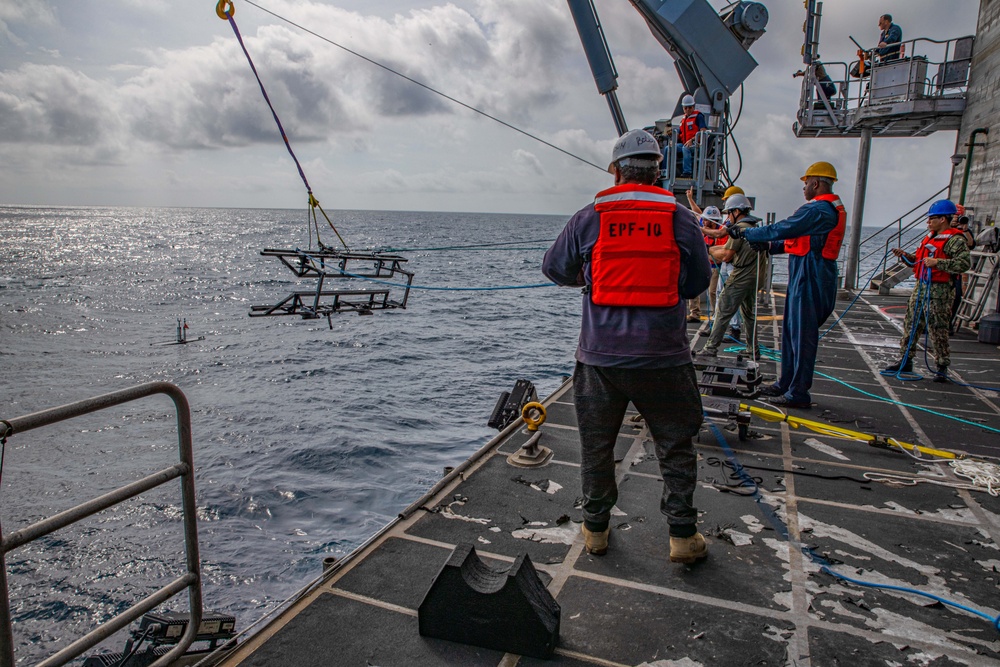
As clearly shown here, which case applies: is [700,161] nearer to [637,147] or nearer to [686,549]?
[637,147]

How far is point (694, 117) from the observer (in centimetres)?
1662

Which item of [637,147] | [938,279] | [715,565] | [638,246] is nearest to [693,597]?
[715,565]

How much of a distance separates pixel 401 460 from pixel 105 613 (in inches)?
240

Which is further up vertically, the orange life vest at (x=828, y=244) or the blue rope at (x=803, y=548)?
the orange life vest at (x=828, y=244)

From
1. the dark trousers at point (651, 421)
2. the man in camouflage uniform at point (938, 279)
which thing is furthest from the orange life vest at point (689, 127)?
the dark trousers at point (651, 421)

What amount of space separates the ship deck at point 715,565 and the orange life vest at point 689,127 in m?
12.3

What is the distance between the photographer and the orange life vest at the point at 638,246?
324 cm

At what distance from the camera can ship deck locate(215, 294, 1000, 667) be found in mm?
2988

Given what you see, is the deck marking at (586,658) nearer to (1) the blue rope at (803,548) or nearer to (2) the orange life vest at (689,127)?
(1) the blue rope at (803,548)

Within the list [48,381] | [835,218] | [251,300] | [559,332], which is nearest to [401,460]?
[835,218]

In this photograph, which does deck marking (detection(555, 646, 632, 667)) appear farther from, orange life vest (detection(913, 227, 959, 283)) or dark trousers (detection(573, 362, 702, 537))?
orange life vest (detection(913, 227, 959, 283))

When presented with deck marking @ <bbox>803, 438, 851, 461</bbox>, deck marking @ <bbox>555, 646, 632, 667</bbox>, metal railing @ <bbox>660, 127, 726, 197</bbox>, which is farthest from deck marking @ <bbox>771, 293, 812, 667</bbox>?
metal railing @ <bbox>660, 127, 726, 197</bbox>

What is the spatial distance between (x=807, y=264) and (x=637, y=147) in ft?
12.5

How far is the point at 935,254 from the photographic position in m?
8.18
